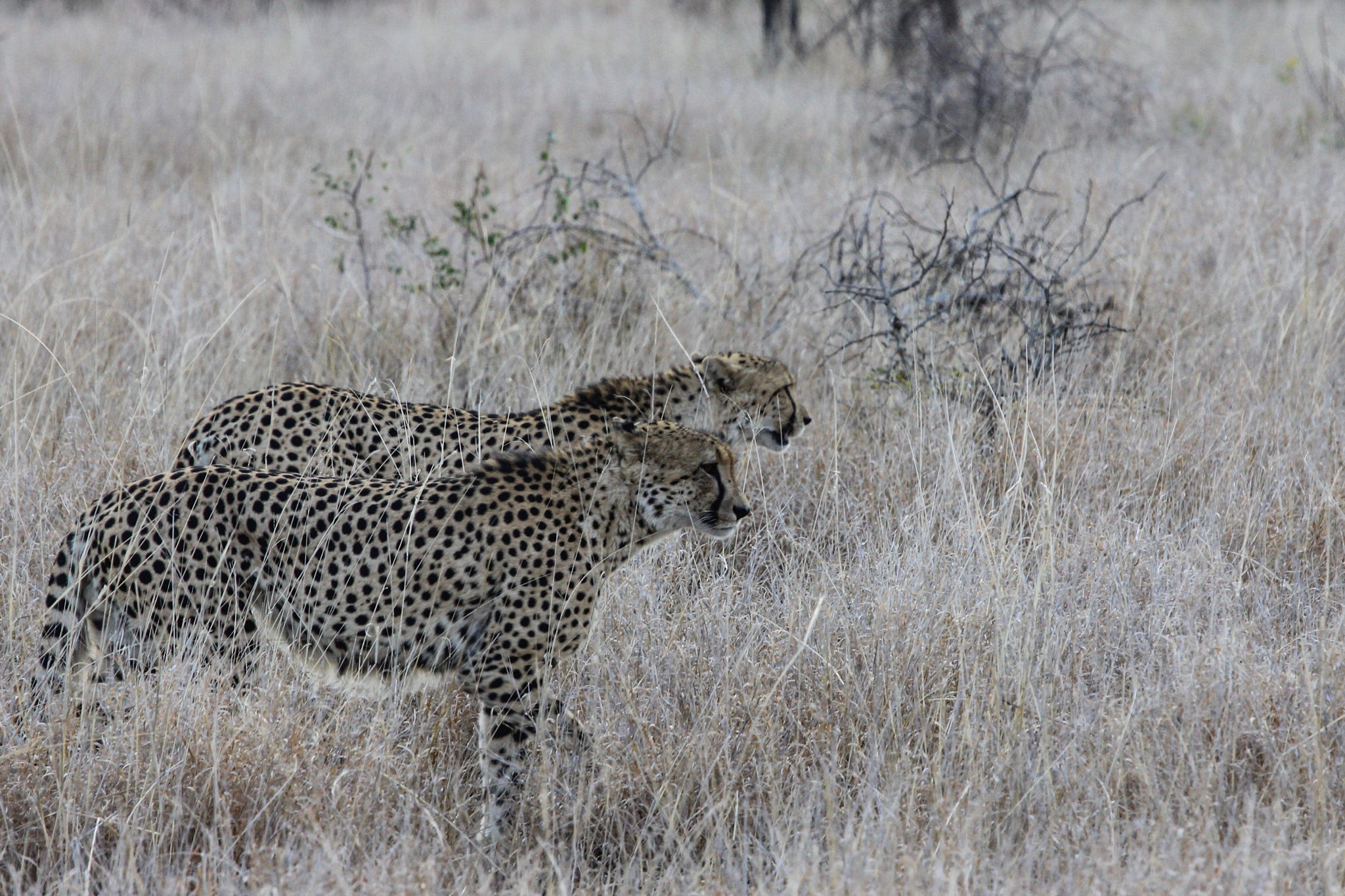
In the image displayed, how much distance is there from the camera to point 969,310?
502cm

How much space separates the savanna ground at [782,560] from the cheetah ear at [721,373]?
0.25m

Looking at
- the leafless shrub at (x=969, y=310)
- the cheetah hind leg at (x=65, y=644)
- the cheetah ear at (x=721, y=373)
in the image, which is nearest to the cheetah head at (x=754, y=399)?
the cheetah ear at (x=721, y=373)

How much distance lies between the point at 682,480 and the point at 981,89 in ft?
18.6

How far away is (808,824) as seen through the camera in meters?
2.46

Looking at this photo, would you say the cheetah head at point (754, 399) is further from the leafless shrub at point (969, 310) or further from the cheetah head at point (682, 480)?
the cheetah head at point (682, 480)

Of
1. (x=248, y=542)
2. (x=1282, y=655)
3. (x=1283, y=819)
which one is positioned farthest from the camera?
(x=1282, y=655)

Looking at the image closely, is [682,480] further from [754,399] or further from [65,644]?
[65,644]

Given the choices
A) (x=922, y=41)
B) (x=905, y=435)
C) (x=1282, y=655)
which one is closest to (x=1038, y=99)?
(x=922, y=41)

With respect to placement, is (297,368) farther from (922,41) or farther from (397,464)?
(922,41)

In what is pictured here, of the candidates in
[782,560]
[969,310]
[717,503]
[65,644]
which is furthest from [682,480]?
[969,310]

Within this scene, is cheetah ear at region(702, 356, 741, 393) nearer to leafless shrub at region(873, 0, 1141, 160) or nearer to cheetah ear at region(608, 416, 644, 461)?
cheetah ear at region(608, 416, 644, 461)

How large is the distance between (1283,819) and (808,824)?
2.73ft

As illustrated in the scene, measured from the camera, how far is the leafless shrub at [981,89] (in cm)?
801

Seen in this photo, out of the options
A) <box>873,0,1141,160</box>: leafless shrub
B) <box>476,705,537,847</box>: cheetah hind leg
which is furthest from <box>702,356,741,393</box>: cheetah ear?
<box>873,0,1141,160</box>: leafless shrub
